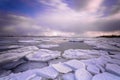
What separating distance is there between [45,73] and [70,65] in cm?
80

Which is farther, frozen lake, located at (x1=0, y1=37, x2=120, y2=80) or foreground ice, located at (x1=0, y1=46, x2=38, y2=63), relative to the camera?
foreground ice, located at (x1=0, y1=46, x2=38, y2=63)

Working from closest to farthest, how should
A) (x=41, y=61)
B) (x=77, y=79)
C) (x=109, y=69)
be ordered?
(x=77, y=79) < (x=109, y=69) < (x=41, y=61)

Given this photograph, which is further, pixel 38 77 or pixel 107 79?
pixel 38 77

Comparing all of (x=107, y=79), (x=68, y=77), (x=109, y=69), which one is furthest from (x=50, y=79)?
(x=109, y=69)

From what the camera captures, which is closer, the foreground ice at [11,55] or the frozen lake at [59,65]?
the frozen lake at [59,65]

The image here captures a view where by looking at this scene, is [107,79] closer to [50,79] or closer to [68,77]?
[68,77]

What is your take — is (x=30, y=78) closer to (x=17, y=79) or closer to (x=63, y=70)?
(x=17, y=79)

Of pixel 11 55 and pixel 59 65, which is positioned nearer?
pixel 59 65

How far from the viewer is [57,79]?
1.89m

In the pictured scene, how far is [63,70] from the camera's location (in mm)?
2236

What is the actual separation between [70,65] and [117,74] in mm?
1126

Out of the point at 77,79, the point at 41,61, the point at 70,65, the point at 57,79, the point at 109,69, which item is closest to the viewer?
the point at 77,79

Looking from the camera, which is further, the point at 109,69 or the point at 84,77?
the point at 109,69

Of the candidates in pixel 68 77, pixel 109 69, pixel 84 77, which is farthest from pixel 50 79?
pixel 109 69
